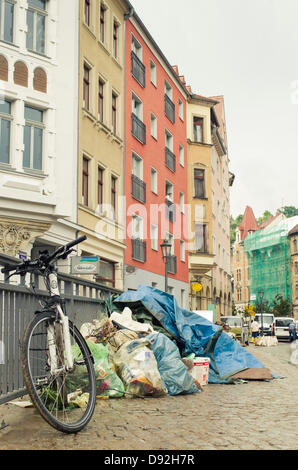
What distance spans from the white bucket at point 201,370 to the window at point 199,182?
31.7 m

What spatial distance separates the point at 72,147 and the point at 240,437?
16203 mm

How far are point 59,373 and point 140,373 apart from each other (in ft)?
7.97

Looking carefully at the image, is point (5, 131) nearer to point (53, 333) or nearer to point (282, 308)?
point (53, 333)

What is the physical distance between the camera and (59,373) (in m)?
5.49

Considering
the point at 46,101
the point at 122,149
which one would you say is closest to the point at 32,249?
the point at 46,101

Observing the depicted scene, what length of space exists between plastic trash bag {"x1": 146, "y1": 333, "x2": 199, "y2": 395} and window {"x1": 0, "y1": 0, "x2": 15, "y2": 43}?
41.0 feet

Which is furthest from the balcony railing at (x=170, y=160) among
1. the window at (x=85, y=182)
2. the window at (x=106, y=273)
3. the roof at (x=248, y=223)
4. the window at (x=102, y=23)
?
the roof at (x=248, y=223)

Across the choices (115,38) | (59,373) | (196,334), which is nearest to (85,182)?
(115,38)

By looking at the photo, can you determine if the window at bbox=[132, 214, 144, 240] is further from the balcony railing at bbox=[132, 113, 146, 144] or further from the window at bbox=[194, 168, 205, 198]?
the window at bbox=[194, 168, 205, 198]

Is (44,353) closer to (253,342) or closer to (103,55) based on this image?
(103,55)

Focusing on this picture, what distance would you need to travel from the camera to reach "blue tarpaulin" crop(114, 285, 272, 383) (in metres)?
10.6

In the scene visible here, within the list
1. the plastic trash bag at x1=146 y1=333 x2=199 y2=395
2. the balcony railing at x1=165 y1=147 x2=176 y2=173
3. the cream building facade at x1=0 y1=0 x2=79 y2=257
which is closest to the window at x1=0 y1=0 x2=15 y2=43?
the cream building facade at x1=0 y1=0 x2=79 y2=257

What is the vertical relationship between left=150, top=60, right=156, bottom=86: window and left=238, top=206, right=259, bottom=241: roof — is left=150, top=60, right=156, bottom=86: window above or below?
below

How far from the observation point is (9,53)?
713 inches
